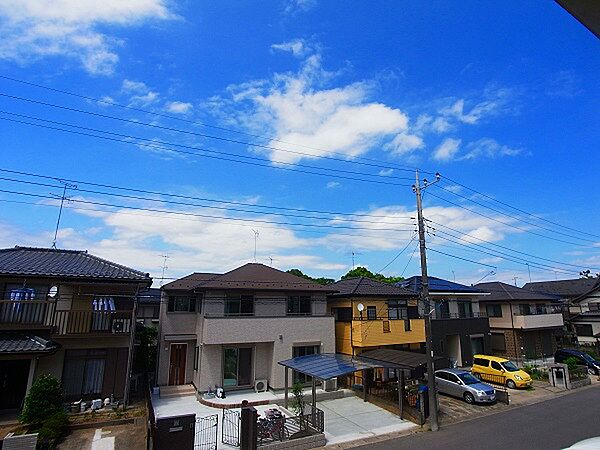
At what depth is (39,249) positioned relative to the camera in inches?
759

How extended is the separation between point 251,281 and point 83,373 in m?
8.96

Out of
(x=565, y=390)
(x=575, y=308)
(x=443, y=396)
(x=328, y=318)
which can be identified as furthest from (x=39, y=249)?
(x=575, y=308)

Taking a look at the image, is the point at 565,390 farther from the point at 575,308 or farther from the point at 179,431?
the point at 575,308

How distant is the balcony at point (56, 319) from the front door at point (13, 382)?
1563mm

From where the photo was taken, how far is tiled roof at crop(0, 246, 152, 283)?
16.0 metres

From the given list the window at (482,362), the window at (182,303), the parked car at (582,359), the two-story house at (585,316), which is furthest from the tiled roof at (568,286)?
the window at (182,303)

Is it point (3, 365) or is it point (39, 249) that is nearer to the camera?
point (3, 365)

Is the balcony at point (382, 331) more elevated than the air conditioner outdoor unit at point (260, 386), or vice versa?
the balcony at point (382, 331)

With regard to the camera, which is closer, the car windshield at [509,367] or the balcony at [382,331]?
the balcony at [382,331]

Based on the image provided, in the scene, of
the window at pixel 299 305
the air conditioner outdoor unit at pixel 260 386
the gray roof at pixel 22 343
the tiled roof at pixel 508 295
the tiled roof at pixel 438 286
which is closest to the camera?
the gray roof at pixel 22 343

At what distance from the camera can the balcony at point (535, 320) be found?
30938mm

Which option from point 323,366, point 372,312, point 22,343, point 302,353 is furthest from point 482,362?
point 22,343

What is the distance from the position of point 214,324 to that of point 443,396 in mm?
12915

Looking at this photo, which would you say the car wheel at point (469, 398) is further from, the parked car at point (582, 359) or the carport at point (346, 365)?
the parked car at point (582, 359)
